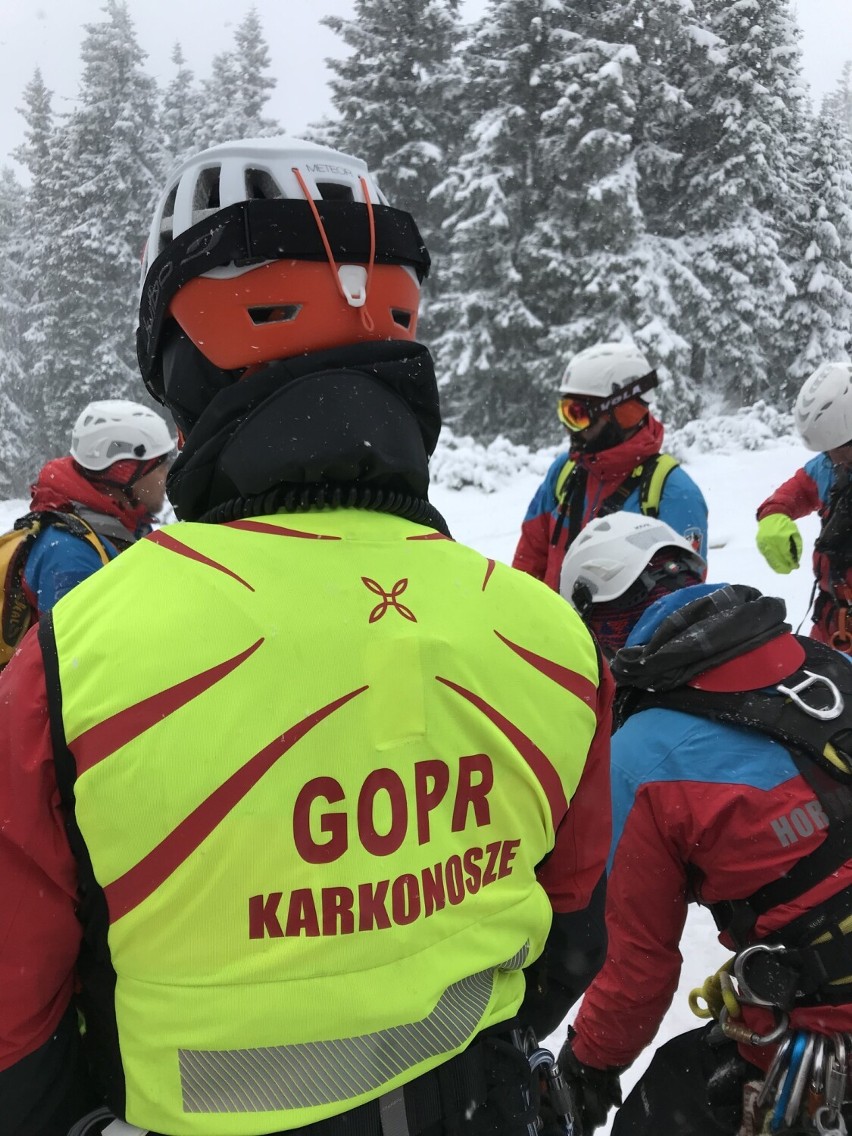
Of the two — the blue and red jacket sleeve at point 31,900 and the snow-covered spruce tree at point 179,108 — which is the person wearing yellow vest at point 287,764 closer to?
the blue and red jacket sleeve at point 31,900

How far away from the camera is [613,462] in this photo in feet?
15.0

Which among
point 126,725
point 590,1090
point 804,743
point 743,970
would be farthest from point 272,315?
point 590,1090

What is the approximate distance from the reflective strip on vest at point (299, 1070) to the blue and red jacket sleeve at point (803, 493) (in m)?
4.83

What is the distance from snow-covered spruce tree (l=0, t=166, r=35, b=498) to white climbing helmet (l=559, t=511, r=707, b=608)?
32276 mm

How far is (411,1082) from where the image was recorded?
1.29 meters

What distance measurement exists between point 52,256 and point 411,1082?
32914mm

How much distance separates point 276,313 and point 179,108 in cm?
3847

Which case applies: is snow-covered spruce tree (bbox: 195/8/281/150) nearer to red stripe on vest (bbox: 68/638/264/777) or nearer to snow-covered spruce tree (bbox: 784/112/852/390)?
snow-covered spruce tree (bbox: 784/112/852/390)

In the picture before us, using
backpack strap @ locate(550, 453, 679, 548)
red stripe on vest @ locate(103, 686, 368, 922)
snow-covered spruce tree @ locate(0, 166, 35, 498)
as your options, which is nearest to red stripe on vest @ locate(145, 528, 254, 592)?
red stripe on vest @ locate(103, 686, 368, 922)

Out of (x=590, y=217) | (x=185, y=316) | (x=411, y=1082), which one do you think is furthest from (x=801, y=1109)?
(x=590, y=217)

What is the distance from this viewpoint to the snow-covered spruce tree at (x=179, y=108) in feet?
104

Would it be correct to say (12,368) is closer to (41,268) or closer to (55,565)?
(41,268)

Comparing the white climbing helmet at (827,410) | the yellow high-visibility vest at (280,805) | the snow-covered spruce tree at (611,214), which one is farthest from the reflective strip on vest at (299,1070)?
the snow-covered spruce tree at (611,214)

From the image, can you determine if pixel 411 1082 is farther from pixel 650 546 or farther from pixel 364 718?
pixel 650 546
